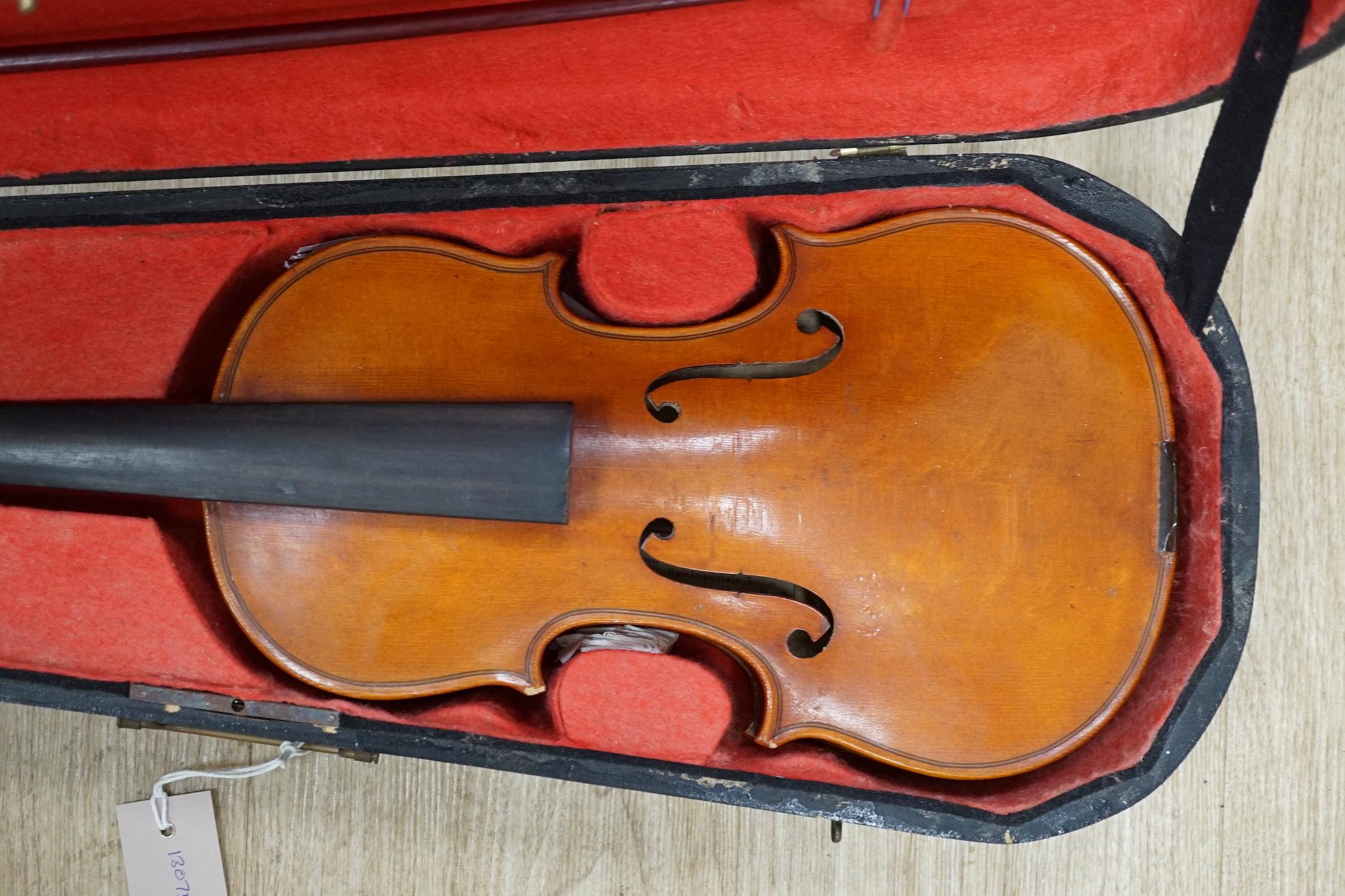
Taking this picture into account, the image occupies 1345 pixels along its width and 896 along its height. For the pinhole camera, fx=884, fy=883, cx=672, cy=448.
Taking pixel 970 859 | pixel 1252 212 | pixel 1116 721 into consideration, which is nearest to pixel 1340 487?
pixel 1252 212

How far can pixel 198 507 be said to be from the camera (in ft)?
4.42

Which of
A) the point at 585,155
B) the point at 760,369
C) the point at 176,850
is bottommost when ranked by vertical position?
the point at 176,850

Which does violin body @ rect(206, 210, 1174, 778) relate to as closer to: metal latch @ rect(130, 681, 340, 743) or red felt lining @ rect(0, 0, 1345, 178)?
metal latch @ rect(130, 681, 340, 743)

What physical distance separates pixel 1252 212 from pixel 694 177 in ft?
2.94

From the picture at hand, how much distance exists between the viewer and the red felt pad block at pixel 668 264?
3.95 ft

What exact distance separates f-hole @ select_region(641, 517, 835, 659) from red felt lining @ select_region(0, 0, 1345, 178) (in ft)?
1.81

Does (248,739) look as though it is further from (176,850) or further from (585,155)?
(585,155)

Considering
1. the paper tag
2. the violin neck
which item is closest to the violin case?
the violin neck

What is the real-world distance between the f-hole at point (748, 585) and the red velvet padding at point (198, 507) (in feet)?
0.36

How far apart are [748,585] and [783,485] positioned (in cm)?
14

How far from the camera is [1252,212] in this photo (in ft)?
4.55

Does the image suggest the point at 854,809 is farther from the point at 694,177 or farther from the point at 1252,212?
the point at 1252,212

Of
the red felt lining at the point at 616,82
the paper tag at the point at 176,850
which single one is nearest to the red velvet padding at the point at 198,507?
the red felt lining at the point at 616,82

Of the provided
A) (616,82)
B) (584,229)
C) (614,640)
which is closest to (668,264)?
(584,229)
